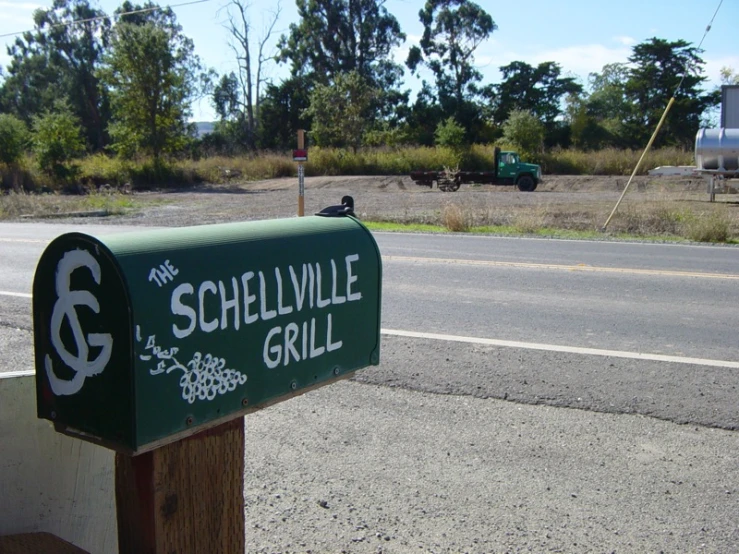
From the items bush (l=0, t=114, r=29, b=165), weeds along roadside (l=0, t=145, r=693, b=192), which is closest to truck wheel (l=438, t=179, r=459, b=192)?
weeds along roadside (l=0, t=145, r=693, b=192)

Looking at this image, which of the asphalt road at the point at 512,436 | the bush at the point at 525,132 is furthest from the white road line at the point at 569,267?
the bush at the point at 525,132

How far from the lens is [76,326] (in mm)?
1648

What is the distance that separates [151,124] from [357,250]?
1697 inches

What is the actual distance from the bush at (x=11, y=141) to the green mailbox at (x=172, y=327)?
139ft

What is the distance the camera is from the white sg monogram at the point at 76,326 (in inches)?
63.6

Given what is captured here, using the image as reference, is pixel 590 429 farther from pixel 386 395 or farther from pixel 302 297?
pixel 302 297

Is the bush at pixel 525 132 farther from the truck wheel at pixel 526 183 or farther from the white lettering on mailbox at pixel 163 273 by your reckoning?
the white lettering on mailbox at pixel 163 273

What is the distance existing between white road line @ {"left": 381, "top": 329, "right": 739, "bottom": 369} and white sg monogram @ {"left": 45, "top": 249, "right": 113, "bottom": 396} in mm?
5019

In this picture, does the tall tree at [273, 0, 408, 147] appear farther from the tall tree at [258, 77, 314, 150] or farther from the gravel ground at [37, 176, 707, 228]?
the gravel ground at [37, 176, 707, 228]

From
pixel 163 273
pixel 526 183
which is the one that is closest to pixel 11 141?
pixel 526 183

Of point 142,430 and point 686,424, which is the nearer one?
point 142,430

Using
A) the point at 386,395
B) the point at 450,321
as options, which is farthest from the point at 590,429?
the point at 450,321

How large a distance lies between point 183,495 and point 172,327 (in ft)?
1.58

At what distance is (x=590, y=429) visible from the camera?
4.56 meters
